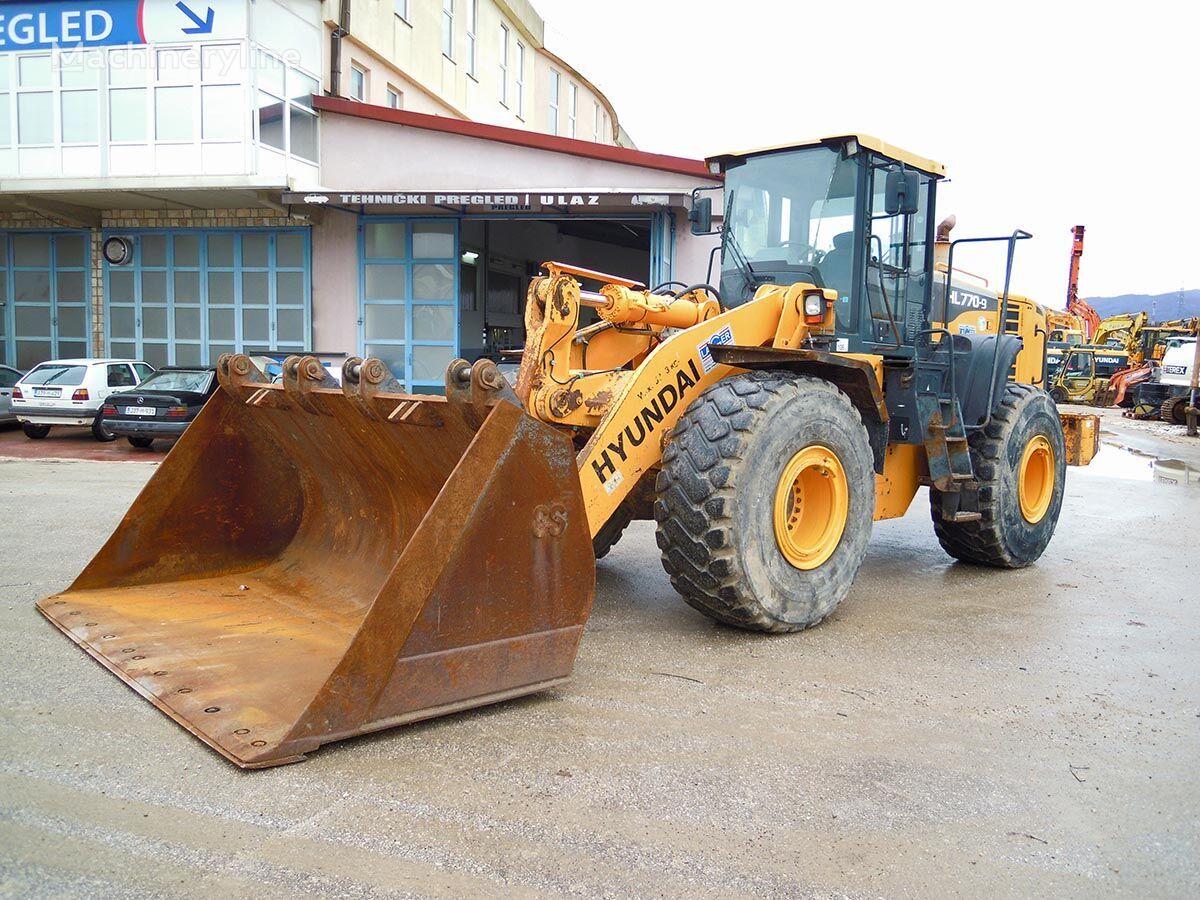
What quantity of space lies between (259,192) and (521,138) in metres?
4.66

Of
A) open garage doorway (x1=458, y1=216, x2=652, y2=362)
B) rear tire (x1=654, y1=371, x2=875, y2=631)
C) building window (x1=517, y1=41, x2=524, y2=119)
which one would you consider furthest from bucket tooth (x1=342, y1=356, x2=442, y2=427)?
building window (x1=517, y1=41, x2=524, y2=119)

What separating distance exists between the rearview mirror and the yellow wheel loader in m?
0.01

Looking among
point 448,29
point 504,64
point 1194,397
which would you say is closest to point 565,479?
point 448,29

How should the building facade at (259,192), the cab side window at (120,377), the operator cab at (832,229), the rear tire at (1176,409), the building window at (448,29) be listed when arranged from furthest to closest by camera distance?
the rear tire at (1176,409) → the building window at (448,29) → the cab side window at (120,377) → the building facade at (259,192) → the operator cab at (832,229)

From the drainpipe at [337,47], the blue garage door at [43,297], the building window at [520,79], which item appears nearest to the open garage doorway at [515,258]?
the drainpipe at [337,47]

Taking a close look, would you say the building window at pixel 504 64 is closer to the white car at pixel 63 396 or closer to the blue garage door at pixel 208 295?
the blue garage door at pixel 208 295

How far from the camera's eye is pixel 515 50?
95.1 feet

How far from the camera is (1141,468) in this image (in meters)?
15.4

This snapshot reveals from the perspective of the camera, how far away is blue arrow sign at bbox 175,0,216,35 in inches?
A: 647

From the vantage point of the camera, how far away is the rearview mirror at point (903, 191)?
5452mm

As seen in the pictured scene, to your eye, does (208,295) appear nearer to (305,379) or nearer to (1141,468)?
(305,379)

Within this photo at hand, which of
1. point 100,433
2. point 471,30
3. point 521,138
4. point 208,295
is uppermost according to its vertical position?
point 471,30

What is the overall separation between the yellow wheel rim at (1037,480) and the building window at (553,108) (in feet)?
90.6

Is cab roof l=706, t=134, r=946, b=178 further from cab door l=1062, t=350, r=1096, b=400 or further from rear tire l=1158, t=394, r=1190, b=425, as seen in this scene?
cab door l=1062, t=350, r=1096, b=400
